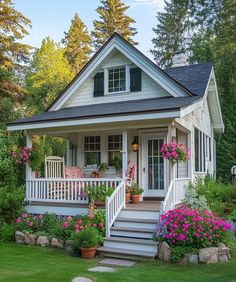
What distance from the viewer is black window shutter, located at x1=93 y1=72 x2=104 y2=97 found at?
13.0m

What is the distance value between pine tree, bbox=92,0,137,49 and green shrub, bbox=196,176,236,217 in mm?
29170

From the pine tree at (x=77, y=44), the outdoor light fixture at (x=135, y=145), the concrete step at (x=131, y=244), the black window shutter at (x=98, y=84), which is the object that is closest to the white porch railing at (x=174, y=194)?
the concrete step at (x=131, y=244)

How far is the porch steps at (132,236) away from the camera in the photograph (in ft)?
25.8

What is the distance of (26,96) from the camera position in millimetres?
20172

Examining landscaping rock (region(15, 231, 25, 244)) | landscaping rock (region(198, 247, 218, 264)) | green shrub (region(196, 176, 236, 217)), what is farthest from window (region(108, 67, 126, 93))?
landscaping rock (region(198, 247, 218, 264))

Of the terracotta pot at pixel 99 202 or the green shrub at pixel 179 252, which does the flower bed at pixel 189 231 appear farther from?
the terracotta pot at pixel 99 202

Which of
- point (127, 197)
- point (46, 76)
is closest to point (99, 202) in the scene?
point (127, 197)

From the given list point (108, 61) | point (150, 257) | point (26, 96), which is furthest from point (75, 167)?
point (26, 96)

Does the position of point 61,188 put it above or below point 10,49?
below

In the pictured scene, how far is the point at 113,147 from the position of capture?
1240 cm

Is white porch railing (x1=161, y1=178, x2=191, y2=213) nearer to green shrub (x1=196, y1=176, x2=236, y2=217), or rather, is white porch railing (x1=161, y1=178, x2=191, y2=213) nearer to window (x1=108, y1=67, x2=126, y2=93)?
green shrub (x1=196, y1=176, x2=236, y2=217)

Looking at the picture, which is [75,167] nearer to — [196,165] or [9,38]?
[196,165]

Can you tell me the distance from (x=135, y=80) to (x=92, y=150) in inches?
114

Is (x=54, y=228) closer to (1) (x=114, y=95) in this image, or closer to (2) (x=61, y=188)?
(2) (x=61, y=188)
